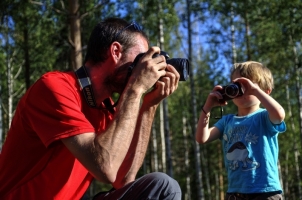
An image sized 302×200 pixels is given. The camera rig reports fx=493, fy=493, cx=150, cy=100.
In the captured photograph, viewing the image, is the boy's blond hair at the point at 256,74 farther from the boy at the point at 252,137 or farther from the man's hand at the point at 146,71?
the man's hand at the point at 146,71

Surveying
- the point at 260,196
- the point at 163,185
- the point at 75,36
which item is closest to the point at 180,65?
the point at 163,185

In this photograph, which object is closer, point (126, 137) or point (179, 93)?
point (126, 137)

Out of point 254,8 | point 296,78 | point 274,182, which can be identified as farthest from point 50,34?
point 274,182

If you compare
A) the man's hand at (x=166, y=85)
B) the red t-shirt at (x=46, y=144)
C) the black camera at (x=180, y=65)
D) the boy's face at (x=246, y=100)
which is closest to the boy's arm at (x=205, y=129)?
the boy's face at (x=246, y=100)

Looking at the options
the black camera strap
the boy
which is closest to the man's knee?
the black camera strap

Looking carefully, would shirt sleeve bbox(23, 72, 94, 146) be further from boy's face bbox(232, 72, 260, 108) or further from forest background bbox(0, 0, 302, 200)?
forest background bbox(0, 0, 302, 200)

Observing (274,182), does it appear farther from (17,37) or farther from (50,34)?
(17,37)

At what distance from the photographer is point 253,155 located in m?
3.83

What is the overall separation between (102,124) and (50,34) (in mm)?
16115

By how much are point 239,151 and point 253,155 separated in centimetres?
12

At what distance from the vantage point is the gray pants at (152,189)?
2500 mm

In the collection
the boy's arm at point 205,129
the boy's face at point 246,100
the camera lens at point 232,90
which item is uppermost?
the camera lens at point 232,90

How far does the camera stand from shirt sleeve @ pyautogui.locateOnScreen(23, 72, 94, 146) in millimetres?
2342

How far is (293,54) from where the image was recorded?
749 inches
